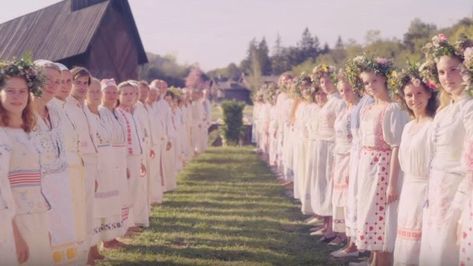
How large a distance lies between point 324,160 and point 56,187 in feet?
16.1

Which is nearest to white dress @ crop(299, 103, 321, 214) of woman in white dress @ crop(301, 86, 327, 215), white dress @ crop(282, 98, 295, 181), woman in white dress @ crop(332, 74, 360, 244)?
woman in white dress @ crop(301, 86, 327, 215)

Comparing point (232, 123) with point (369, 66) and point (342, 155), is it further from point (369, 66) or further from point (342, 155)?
point (369, 66)

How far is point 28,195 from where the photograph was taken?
14.8 ft

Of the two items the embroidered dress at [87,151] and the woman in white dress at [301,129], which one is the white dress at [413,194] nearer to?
the embroidered dress at [87,151]

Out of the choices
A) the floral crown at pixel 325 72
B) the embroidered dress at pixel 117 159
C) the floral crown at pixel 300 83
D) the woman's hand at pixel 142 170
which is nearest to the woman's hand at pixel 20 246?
the embroidered dress at pixel 117 159

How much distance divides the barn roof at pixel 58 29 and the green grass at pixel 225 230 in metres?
5.43

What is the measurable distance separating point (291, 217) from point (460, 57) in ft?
19.3

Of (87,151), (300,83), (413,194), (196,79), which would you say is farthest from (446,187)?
(196,79)

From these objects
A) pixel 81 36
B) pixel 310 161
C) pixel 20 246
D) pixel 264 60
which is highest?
pixel 264 60

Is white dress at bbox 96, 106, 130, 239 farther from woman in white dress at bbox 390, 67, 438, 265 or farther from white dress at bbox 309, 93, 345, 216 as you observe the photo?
woman in white dress at bbox 390, 67, 438, 265

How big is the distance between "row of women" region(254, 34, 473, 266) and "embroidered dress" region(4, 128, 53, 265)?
2.98m

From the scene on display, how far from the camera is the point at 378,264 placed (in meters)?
6.46

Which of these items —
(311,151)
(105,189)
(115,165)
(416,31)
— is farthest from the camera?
(416,31)

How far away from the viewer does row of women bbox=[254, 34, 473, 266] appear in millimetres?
4461
